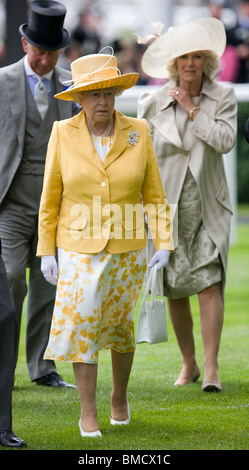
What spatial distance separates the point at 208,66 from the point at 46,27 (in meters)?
1.11

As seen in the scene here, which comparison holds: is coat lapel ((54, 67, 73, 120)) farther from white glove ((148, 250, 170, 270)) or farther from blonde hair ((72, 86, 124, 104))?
white glove ((148, 250, 170, 270))

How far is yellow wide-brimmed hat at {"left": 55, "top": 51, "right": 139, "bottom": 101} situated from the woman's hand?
133cm

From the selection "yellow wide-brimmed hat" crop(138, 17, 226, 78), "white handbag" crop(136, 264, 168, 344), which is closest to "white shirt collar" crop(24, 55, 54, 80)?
"yellow wide-brimmed hat" crop(138, 17, 226, 78)

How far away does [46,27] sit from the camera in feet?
21.0

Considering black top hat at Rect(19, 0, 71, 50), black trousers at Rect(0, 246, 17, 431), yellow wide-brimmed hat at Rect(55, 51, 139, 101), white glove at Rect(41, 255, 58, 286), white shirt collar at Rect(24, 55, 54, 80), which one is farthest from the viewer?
white shirt collar at Rect(24, 55, 54, 80)

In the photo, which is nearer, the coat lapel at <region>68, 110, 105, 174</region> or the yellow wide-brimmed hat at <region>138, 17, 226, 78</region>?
the coat lapel at <region>68, 110, 105, 174</region>

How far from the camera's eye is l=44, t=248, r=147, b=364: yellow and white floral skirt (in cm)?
497

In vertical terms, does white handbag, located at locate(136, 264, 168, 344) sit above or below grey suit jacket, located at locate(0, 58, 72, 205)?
below

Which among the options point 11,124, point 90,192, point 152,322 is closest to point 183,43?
point 11,124

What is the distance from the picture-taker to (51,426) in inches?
214

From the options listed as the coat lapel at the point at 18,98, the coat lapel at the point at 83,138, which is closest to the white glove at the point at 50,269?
the coat lapel at the point at 83,138

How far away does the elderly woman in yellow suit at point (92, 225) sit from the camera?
16.4ft

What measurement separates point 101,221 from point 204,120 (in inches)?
63.9

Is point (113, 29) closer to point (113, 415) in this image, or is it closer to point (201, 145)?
point (201, 145)
